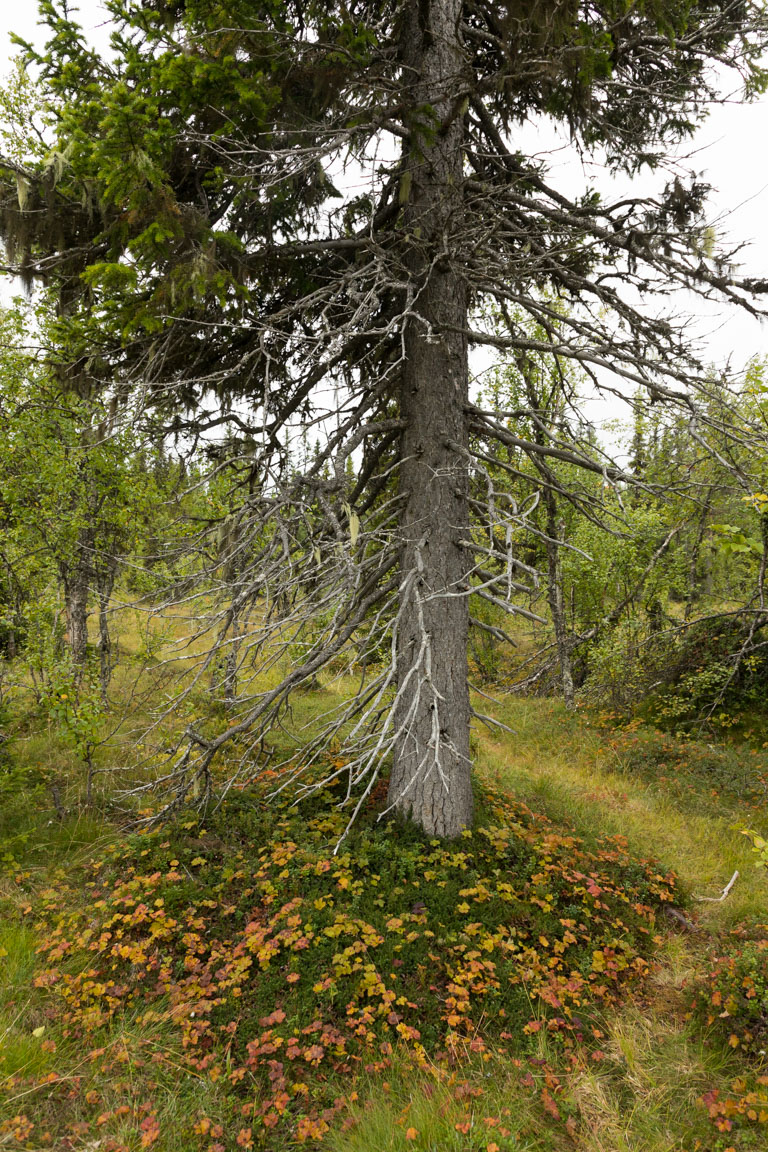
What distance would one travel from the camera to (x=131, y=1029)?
11.9 ft

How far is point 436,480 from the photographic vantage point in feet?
17.0

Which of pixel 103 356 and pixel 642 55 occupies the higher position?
pixel 642 55

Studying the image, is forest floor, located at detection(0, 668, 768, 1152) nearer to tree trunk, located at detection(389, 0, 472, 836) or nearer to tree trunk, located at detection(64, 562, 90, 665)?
tree trunk, located at detection(389, 0, 472, 836)

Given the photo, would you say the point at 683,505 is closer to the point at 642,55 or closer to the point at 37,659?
the point at 642,55

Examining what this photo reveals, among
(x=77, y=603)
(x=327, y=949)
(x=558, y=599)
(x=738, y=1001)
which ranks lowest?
(x=738, y=1001)

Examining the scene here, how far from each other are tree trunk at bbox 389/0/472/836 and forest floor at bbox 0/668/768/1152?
60 cm

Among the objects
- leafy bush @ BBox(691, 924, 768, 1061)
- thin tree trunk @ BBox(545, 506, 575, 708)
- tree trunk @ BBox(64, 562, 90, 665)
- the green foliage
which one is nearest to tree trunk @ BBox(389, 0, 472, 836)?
leafy bush @ BBox(691, 924, 768, 1061)

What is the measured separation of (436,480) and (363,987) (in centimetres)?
380

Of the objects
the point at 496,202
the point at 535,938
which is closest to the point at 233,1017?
the point at 535,938

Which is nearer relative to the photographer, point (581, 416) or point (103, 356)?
point (103, 356)

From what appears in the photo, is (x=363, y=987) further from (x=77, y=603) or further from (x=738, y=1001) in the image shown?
(x=77, y=603)

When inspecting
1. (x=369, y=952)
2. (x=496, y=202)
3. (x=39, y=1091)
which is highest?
(x=496, y=202)

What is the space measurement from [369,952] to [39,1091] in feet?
6.56

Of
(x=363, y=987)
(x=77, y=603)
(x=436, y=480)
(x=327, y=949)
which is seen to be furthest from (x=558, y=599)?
(x=363, y=987)
